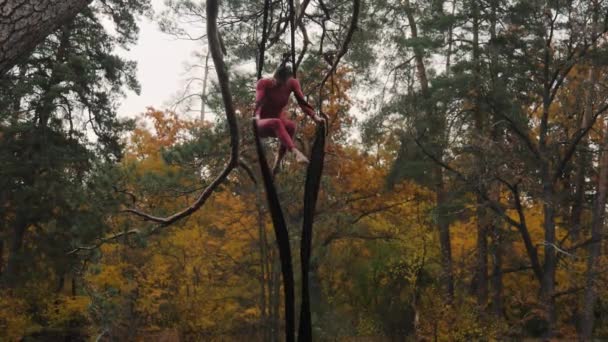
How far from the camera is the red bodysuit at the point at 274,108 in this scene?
260 cm

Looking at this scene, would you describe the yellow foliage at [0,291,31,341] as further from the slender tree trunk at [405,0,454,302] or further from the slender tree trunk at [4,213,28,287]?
the slender tree trunk at [405,0,454,302]

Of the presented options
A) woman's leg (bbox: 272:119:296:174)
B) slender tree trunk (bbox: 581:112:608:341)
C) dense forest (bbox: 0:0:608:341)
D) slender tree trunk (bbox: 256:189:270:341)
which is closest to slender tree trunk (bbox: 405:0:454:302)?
dense forest (bbox: 0:0:608:341)

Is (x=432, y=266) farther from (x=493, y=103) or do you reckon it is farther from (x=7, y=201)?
(x=7, y=201)

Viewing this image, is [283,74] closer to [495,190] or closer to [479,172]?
[479,172]

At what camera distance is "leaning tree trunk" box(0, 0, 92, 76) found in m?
2.02

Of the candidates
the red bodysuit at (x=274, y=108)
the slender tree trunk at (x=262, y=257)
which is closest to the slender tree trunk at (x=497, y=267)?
the slender tree trunk at (x=262, y=257)

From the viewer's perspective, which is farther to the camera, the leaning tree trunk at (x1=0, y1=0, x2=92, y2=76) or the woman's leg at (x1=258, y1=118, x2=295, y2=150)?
the woman's leg at (x1=258, y1=118, x2=295, y2=150)

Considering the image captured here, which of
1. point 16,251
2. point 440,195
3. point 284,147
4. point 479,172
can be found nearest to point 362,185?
point 440,195

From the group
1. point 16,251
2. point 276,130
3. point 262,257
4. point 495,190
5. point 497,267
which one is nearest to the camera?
point 276,130

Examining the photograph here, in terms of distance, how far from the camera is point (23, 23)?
81.1 inches

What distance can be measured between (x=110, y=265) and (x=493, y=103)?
396 inches

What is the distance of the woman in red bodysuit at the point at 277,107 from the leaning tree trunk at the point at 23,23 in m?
0.89

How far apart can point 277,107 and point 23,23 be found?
1.10 metres

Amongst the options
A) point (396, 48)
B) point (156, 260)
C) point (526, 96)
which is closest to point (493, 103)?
point (526, 96)
